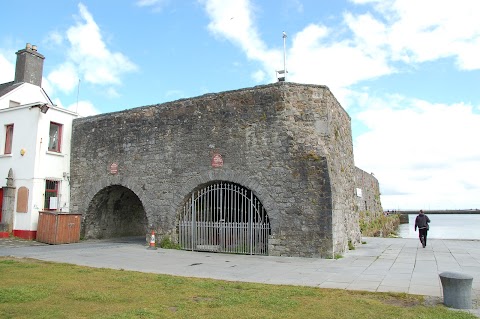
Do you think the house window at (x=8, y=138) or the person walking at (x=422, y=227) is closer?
the person walking at (x=422, y=227)

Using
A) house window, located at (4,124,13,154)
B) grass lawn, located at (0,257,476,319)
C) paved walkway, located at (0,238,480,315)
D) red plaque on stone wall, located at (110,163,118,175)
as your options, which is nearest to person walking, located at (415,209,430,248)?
paved walkway, located at (0,238,480,315)

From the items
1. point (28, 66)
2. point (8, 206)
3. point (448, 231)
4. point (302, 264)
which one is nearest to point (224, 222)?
point (302, 264)

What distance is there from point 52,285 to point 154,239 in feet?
21.7

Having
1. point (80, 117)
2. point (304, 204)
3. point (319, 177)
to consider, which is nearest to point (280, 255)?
point (304, 204)

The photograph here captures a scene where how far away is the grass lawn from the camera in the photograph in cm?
520

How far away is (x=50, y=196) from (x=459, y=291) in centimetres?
1528

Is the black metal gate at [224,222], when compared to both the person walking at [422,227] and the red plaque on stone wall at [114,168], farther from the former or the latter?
the person walking at [422,227]

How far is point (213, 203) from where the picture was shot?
43.6 ft

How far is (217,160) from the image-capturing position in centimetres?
1285

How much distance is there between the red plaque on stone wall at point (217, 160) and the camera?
1279cm

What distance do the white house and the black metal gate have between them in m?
6.35

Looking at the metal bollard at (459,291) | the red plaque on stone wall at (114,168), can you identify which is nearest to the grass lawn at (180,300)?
the metal bollard at (459,291)

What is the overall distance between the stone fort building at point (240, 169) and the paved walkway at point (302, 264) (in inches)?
32.8

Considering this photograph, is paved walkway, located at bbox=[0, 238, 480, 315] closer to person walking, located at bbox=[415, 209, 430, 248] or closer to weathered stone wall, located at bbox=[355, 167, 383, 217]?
person walking, located at bbox=[415, 209, 430, 248]
